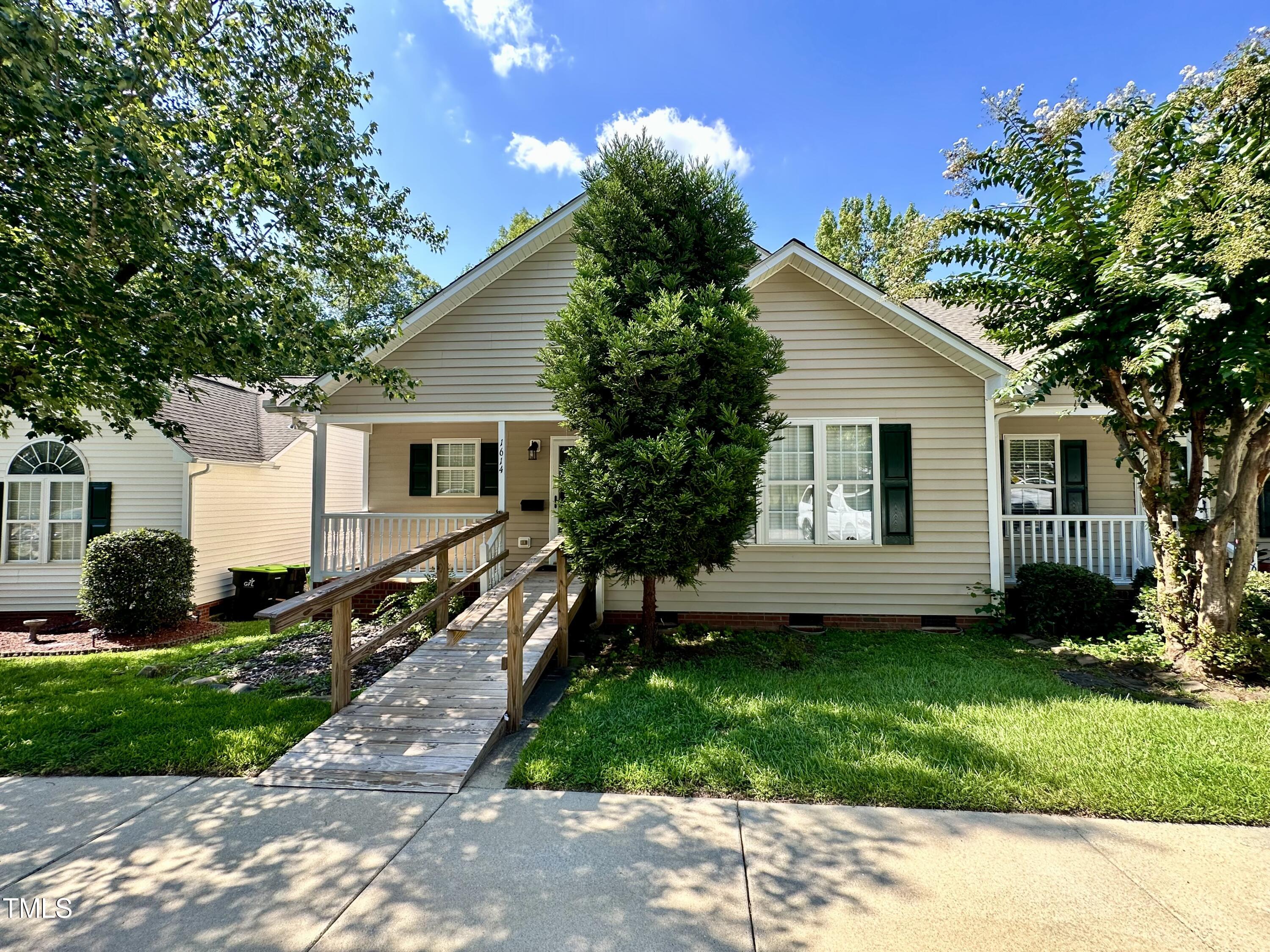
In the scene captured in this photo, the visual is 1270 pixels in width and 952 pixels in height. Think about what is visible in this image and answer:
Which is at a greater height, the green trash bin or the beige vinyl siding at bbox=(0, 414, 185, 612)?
the beige vinyl siding at bbox=(0, 414, 185, 612)

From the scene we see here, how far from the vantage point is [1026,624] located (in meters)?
6.67

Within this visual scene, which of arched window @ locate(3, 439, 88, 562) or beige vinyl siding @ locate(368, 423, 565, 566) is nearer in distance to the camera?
beige vinyl siding @ locate(368, 423, 565, 566)

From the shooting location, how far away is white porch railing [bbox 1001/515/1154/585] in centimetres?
697

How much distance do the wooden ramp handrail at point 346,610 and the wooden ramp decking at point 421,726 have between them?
0.30 metres

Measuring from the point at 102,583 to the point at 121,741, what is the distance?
6.16m

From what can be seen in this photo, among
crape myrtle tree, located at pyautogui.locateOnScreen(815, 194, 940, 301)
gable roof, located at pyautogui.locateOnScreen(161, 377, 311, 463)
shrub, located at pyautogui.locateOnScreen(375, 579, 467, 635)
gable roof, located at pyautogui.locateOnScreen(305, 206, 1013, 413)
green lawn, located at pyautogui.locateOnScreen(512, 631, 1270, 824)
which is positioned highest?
crape myrtle tree, located at pyautogui.locateOnScreen(815, 194, 940, 301)

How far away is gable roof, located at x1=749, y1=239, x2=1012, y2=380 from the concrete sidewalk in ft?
16.8

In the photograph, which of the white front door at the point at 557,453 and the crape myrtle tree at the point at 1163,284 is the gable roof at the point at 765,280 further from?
the white front door at the point at 557,453

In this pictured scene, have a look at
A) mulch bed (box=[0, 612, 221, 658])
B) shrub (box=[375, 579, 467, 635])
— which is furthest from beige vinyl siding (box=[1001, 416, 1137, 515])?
mulch bed (box=[0, 612, 221, 658])

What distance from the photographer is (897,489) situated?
693 cm

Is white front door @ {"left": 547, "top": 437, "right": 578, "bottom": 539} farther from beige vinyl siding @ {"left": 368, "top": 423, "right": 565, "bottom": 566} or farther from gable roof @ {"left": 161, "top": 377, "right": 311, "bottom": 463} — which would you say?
gable roof @ {"left": 161, "top": 377, "right": 311, "bottom": 463}

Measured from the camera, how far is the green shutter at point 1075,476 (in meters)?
8.59

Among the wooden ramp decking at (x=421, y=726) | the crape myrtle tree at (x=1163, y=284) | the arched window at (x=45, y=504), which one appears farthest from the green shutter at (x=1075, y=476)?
the arched window at (x=45, y=504)

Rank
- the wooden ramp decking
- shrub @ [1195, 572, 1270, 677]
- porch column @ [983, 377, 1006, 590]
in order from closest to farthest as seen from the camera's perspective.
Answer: the wooden ramp decking
shrub @ [1195, 572, 1270, 677]
porch column @ [983, 377, 1006, 590]
